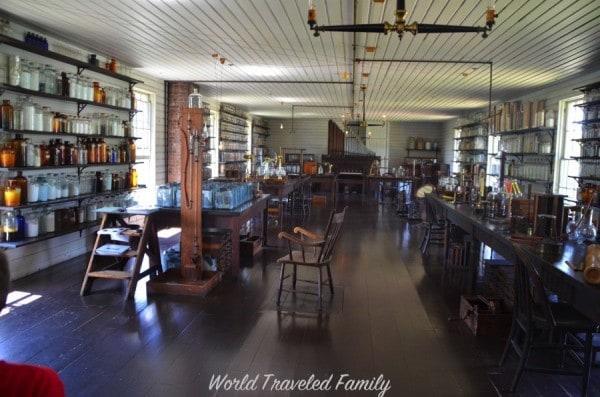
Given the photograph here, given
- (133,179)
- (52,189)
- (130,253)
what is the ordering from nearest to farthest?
(130,253)
(52,189)
(133,179)

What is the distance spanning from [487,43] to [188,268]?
440cm

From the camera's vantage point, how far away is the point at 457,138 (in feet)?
54.4

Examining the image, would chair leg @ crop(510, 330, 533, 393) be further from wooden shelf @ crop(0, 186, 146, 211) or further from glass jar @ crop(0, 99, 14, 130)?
glass jar @ crop(0, 99, 14, 130)

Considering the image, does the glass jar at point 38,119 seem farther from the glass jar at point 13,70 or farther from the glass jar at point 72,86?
the glass jar at point 72,86

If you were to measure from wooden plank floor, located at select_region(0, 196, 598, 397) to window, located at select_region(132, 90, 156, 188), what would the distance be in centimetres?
376

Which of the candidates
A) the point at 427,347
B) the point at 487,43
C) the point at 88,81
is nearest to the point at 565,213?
the point at 427,347

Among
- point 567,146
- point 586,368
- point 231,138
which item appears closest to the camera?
point 586,368

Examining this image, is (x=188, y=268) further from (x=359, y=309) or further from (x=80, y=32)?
(x=80, y=32)

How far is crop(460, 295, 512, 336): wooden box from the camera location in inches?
162

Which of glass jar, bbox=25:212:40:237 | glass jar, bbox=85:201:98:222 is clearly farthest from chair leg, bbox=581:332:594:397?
glass jar, bbox=85:201:98:222

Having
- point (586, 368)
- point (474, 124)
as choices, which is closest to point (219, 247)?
point (586, 368)

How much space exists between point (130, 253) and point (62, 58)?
2691mm

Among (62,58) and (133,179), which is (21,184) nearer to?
(62,58)

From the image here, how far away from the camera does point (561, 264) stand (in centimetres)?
313
